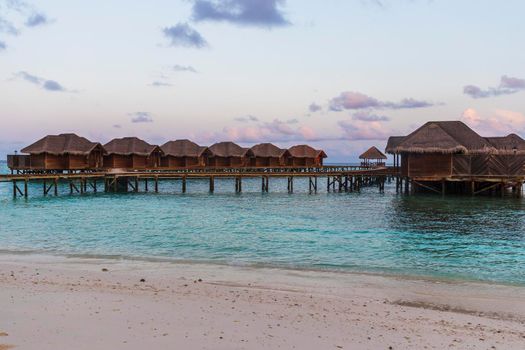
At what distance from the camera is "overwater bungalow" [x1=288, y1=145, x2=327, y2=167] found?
7006 cm

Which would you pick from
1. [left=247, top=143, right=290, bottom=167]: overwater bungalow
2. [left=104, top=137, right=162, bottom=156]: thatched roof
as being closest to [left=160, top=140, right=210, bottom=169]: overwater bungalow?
[left=104, top=137, right=162, bottom=156]: thatched roof

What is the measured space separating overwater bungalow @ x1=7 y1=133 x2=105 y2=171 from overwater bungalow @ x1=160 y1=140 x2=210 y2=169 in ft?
37.1

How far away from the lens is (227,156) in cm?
6525

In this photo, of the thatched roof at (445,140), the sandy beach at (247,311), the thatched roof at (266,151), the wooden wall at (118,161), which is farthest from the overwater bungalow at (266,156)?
the sandy beach at (247,311)

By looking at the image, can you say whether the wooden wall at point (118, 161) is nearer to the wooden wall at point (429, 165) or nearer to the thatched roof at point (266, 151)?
the thatched roof at point (266, 151)

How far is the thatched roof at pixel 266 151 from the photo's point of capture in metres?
67.1

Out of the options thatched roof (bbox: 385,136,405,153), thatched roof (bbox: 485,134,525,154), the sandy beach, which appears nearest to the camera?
the sandy beach

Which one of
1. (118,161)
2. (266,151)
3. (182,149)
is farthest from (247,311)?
(266,151)

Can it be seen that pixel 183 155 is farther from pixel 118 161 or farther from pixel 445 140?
pixel 445 140

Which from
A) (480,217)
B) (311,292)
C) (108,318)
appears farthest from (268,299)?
(480,217)

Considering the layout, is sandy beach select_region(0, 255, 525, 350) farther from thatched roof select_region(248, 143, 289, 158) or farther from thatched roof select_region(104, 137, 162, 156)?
thatched roof select_region(248, 143, 289, 158)

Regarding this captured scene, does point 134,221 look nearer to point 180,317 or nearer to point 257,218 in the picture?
point 257,218

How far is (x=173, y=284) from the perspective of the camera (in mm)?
10211

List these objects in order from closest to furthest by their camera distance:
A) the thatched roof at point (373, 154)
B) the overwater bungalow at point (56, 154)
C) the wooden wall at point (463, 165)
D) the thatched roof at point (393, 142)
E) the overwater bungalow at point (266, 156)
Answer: the wooden wall at point (463, 165) < the thatched roof at point (393, 142) < the overwater bungalow at point (56, 154) < the thatched roof at point (373, 154) < the overwater bungalow at point (266, 156)
